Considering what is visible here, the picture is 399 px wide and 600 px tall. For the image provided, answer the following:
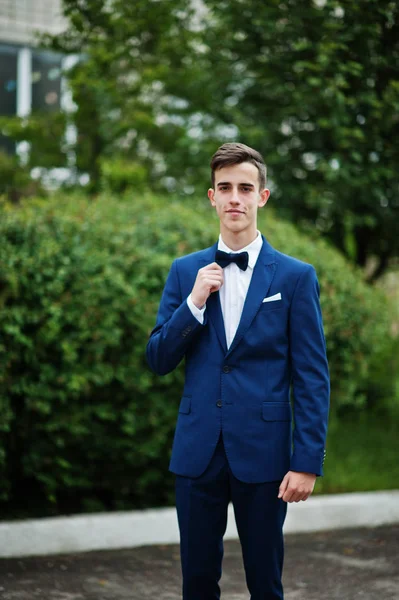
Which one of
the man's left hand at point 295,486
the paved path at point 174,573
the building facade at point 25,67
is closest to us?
the man's left hand at point 295,486

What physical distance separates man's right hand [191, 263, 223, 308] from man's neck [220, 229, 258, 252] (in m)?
0.17

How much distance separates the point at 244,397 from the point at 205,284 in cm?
45

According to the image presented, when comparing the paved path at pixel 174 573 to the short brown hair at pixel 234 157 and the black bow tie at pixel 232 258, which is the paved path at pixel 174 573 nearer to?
the black bow tie at pixel 232 258

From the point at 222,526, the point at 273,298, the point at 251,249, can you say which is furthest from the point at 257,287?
the point at 222,526

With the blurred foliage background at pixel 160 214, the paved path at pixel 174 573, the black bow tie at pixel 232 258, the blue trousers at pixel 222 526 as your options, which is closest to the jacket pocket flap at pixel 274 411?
the blue trousers at pixel 222 526

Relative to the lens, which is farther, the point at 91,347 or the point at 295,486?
the point at 91,347

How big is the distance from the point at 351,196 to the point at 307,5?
5.65ft

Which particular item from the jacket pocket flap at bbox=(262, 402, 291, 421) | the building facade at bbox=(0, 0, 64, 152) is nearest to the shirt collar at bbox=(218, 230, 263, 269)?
the jacket pocket flap at bbox=(262, 402, 291, 421)

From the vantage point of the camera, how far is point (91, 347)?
5.26 meters

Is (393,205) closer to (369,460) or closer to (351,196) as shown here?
(351,196)

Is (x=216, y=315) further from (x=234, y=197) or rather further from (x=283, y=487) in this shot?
(x=283, y=487)

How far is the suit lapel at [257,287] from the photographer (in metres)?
3.10

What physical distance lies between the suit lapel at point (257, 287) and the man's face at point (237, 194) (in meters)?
0.16

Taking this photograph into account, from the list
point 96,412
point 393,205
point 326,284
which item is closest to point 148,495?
point 96,412
